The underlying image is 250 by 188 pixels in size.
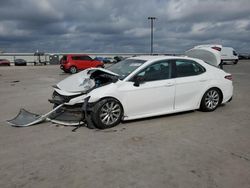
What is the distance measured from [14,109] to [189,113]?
5043mm

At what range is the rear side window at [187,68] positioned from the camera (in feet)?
20.3

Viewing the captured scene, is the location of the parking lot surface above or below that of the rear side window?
below

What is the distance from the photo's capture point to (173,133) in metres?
4.96

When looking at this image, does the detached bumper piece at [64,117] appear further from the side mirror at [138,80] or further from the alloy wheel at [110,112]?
the side mirror at [138,80]

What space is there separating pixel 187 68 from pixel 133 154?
10.5ft

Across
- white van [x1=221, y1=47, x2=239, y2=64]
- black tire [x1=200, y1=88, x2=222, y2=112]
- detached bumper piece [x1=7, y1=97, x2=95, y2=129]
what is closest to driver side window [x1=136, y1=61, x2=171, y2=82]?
black tire [x1=200, y1=88, x2=222, y2=112]

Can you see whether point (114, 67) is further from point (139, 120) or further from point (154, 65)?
point (139, 120)

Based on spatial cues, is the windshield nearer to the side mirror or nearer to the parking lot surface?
the side mirror

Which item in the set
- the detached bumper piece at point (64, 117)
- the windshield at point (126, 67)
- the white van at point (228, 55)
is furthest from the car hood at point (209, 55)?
the white van at point (228, 55)

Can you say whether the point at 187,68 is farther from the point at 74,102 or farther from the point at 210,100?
the point at 74,102

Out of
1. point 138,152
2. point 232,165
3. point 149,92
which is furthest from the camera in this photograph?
point 149,92

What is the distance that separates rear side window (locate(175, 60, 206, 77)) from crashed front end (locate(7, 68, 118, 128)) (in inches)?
62.0

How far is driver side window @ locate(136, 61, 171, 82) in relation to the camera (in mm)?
5744

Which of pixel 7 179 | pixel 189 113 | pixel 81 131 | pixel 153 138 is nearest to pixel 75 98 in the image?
pixel 81 131
